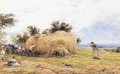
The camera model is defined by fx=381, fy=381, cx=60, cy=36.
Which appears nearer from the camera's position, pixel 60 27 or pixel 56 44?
pixel 56 44

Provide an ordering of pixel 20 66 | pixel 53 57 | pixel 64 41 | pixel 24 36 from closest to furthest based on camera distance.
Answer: pixel 20 66
pixel 53 57
pixel 64 41
pixel 24 36

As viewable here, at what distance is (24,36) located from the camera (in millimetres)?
78375

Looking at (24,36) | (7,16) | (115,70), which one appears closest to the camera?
(115,70)

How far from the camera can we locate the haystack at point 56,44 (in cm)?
5928

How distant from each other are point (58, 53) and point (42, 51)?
3.95 meters

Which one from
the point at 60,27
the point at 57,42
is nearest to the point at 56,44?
the point at 57,42

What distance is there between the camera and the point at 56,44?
6047 centimetres

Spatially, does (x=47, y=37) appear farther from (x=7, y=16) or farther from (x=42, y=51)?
(x=7, y=16)

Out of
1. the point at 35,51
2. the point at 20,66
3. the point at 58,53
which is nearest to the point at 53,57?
the point at 58,53

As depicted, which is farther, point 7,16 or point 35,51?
point 7,16

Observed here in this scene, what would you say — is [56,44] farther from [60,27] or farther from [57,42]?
[60,27]

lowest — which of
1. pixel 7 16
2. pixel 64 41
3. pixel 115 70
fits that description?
pixel 115 70

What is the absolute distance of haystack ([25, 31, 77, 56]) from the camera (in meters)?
59.3

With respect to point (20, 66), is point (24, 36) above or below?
above
